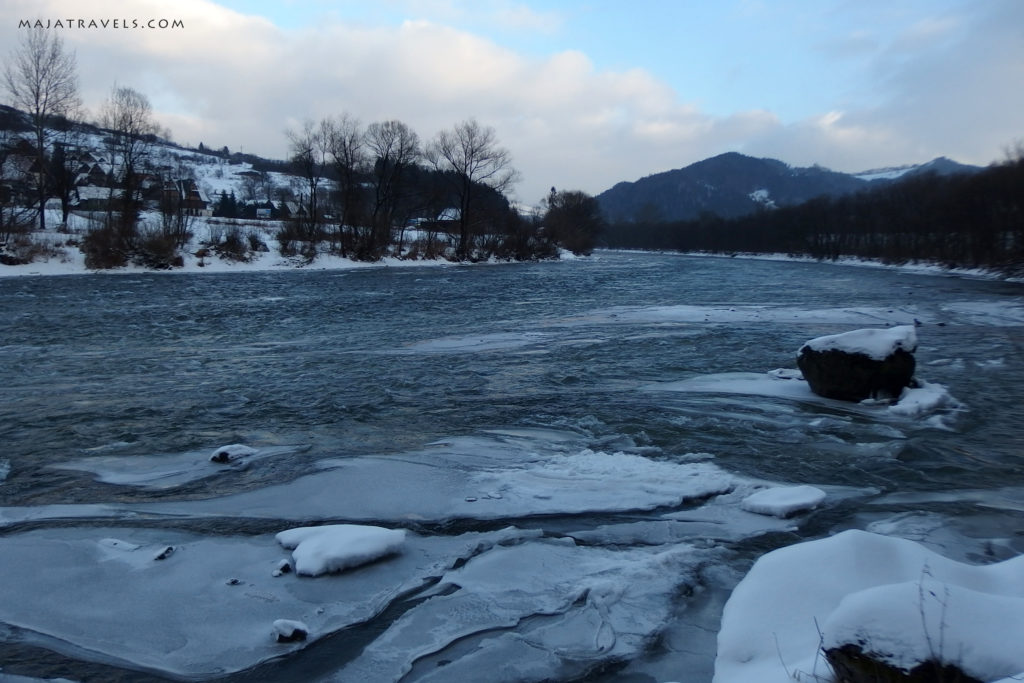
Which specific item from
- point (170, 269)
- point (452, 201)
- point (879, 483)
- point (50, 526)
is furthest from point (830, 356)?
point (452, 201)

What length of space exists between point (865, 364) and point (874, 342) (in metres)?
0.37

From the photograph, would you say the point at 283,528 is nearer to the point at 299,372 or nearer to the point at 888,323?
the point at 299,372

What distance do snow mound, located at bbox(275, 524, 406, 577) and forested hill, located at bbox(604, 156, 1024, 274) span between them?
166 feet

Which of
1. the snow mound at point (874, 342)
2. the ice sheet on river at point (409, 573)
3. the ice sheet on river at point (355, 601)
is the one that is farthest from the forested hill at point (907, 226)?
the ice sheet on river at point (355, 601)

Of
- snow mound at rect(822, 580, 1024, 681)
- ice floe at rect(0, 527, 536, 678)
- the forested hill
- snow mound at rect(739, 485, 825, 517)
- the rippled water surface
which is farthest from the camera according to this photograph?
the forested hill

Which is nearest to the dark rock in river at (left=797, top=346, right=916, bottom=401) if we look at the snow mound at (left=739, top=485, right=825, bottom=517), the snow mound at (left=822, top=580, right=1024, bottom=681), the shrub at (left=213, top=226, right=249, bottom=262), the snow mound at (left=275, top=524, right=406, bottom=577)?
the snow mound at (left=739, top=485, right=825, bottom=517)

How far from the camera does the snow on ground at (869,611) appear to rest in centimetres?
233

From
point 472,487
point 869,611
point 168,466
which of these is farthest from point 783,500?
point 168,466

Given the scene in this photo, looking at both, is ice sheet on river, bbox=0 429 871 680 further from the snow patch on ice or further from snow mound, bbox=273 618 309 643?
the snow patch on ice

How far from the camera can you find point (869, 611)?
2.51 metres

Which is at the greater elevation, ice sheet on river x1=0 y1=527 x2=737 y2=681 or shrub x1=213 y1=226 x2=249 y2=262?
shrub x1=213 y1=226 x2=249 y2=262

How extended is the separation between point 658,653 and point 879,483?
389cm

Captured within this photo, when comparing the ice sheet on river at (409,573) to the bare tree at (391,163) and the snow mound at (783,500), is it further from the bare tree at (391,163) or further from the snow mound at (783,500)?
the bare tree at (391,163)

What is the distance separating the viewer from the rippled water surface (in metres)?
4.91
